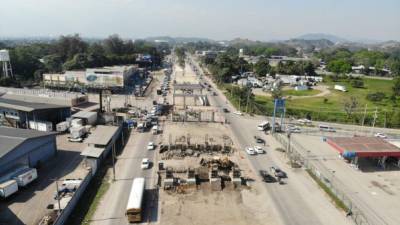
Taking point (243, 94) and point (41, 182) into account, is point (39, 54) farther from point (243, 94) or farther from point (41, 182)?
point (41, 182)

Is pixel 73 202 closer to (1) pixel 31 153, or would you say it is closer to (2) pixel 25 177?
(2) pixel 25 177

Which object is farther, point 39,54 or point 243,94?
Answer: point 39,54

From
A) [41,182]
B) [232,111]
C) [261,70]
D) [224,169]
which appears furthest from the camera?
[261,70]

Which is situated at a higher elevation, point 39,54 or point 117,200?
Result: point 39,54

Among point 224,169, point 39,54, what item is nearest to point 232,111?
point 224,169

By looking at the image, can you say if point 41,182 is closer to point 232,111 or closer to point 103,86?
point 232,111

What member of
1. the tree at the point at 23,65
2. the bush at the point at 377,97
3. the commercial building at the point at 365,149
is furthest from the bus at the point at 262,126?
the tree at the point at 23,65

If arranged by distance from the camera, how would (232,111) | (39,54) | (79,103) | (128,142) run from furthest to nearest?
(39,54)
(232,111)
(79,103)
(128,142)
